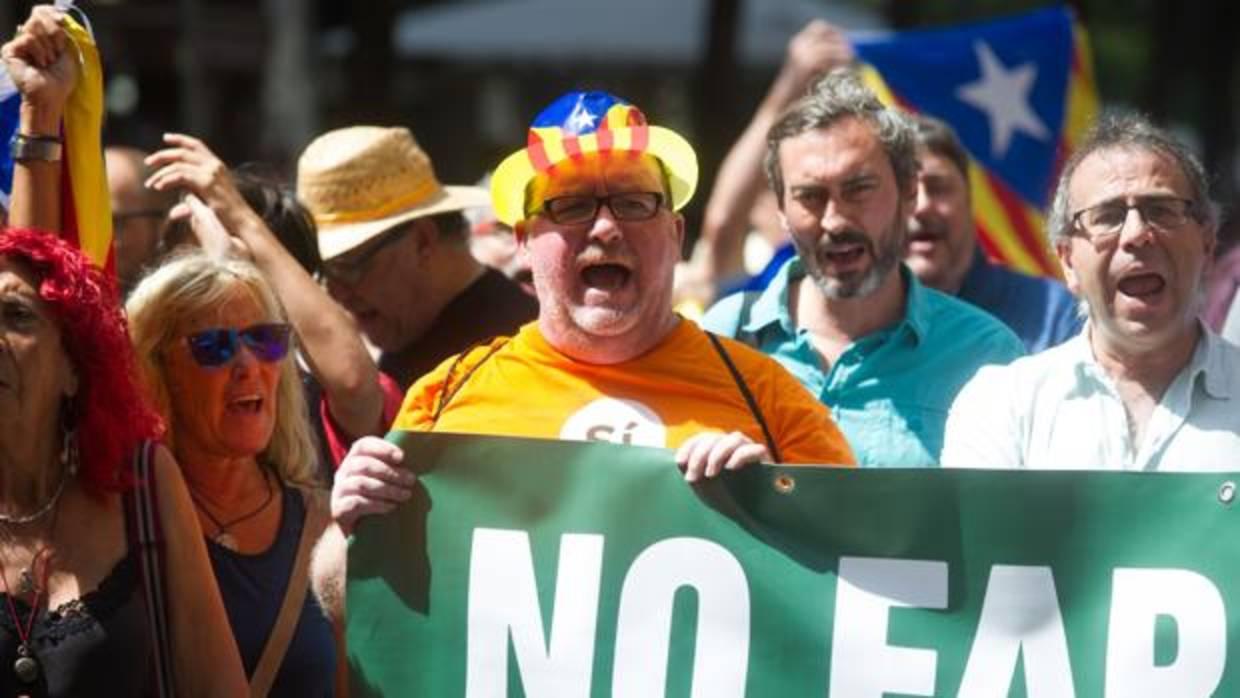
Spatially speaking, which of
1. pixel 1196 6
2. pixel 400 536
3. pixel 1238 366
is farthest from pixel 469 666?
pixel 1196 6

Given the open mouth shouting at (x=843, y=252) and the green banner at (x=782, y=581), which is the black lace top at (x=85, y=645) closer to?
the green banner at (x=782, y=581)

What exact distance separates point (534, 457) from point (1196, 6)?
2608cm

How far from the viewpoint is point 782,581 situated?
181 inches

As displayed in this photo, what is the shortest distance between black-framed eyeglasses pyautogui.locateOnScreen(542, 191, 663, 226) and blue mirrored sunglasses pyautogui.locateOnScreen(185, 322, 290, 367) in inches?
25.8

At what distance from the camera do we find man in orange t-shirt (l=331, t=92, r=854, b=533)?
15.8 ft

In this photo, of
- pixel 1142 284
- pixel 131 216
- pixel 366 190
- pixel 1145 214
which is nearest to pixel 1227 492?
pixel 1142 284

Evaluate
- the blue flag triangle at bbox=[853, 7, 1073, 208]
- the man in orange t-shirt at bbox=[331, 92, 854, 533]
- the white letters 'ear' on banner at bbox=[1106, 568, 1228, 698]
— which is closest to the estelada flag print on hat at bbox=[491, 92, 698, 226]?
the man in orange t-shirt at bbox=[331, 92, 854, 533]

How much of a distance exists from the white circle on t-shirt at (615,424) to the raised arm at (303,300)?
100 centimetres

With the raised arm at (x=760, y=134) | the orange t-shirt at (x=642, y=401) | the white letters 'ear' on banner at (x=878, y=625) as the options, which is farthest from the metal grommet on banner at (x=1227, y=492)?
the raised arm at (x=760, y=134)

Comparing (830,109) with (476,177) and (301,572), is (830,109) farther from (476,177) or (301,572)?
(476,177)

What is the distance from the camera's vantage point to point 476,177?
2345 cm

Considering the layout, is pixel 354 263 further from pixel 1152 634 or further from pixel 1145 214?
pixel 1152 634

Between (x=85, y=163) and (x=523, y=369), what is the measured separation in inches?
38.6

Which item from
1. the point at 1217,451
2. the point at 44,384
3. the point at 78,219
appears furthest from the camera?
the point at 78,219
